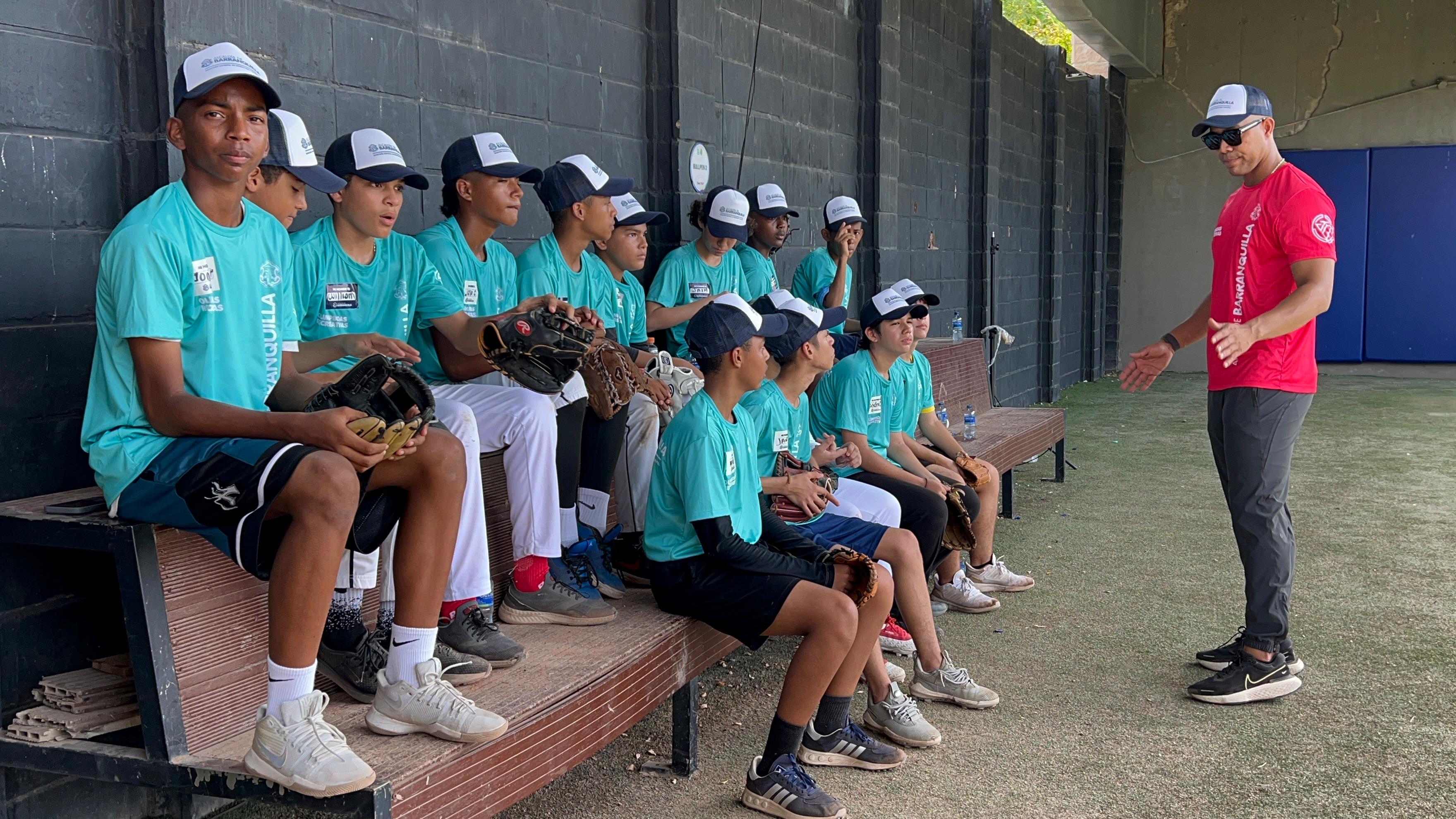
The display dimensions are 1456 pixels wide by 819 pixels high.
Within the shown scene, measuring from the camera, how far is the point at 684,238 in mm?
5852

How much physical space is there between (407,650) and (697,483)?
895 mm

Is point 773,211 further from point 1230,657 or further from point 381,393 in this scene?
point 381,393

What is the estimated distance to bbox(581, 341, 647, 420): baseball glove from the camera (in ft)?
12.1

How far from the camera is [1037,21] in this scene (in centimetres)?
3158

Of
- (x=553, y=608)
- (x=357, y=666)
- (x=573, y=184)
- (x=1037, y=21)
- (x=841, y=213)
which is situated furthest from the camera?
(x=1037, y=21)

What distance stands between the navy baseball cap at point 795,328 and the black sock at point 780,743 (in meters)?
1.12

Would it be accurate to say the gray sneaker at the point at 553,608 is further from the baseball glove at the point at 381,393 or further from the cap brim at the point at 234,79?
the cap brim at the point at 234,79

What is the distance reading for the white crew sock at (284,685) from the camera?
7.19 feet

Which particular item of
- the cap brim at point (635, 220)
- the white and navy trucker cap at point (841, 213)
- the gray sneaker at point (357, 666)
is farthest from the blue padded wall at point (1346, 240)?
the gray sneaker at point (357, 666)

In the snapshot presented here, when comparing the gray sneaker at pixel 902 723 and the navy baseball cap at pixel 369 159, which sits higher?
the navy baseball cap at pixel 369 159

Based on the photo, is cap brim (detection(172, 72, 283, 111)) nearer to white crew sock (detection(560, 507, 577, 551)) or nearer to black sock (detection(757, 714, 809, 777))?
white crew sock (detection(560, 507, 577, 551))

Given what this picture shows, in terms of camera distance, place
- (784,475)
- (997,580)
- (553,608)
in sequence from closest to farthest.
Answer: (553,608) < (784,475) < (997,580)

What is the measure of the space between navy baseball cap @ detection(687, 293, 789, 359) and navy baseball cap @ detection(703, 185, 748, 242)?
2.18 m

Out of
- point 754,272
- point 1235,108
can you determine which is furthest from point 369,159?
point 754,272
